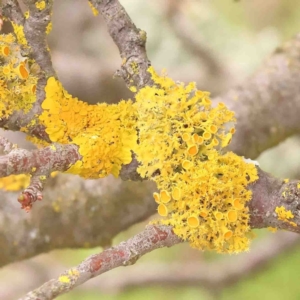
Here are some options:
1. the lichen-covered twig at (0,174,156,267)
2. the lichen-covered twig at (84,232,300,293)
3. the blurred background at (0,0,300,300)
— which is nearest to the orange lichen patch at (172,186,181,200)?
the lichen-covered twig at (0,174,156,267)

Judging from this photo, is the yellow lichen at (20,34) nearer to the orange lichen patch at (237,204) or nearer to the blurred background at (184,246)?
the orange lichen patch at (237,204)

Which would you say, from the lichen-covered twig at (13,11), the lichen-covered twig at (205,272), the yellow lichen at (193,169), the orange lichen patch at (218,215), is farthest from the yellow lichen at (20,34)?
the lichen-covered twig at (205,272)

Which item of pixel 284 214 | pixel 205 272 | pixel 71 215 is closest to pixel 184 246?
pixel 205 272

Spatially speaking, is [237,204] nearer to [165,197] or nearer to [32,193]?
[165,197]

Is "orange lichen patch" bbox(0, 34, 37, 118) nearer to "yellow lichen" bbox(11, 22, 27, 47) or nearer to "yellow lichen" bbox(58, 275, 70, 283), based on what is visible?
"yellow lichen" bbox(11, 22, 27, 47)

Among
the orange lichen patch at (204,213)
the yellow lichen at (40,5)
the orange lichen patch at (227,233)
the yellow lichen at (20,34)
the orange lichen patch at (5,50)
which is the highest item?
the yellow lichen at (40,5)

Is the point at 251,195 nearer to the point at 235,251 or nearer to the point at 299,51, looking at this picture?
the point at 235,251
